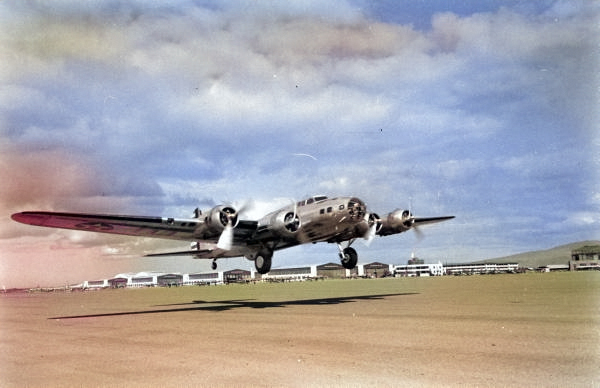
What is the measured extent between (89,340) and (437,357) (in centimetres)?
1110

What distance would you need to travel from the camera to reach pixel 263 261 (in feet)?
107

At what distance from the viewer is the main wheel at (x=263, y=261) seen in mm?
32284

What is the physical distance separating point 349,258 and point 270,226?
19.8ft

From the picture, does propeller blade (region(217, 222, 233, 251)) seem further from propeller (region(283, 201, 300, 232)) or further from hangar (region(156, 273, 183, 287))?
hangar (region(156, 273, 183, 287))

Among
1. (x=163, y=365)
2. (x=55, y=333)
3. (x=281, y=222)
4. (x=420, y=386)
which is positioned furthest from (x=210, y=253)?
(x=420, y=386)

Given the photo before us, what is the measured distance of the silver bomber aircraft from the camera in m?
27.4

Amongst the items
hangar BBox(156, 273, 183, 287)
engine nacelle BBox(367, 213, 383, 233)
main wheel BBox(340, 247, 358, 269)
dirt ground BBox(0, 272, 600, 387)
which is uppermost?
engine nacelle BBox(367, 213, 383, 233)

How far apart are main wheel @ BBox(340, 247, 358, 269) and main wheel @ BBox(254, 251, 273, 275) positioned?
5.02 m

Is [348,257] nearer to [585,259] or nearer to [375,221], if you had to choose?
[375,221]

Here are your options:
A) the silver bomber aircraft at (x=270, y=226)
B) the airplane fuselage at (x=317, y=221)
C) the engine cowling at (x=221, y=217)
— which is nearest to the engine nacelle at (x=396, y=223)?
the silver bomber aircraft at (x=270, y=226)

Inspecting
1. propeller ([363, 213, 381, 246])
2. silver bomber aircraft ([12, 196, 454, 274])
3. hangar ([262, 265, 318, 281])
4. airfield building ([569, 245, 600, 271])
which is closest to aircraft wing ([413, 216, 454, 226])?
silver bomber aircraft ([12, 196, 454, 274])

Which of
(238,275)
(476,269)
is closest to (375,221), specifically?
(238,275)

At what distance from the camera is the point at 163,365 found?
10.7 meters

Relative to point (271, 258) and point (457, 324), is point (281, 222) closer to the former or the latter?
point (271, 258)
